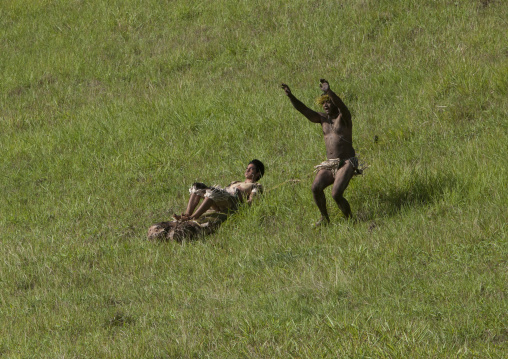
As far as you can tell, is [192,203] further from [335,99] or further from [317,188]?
[335,99]

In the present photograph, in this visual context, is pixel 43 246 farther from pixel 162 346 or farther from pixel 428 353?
pixel 428 353

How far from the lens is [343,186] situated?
359 inches

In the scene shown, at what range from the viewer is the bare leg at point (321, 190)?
30.4 feet

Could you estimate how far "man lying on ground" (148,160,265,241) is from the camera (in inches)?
387

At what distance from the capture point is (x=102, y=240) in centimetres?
1028

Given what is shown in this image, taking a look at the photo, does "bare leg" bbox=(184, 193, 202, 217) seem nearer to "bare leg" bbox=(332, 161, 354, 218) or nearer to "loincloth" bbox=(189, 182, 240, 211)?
"loincloth" bbox=(189, 182, 240, 211)

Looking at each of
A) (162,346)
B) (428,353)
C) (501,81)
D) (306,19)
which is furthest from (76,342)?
(306,19)

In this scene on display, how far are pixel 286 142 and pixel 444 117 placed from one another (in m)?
2.51

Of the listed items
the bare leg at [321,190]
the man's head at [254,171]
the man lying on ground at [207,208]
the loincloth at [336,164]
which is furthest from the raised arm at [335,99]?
the man's head at [254,171]

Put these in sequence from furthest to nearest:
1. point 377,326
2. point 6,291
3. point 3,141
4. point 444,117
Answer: point 3,141 → point 444,117 → point 6,291 → point 377,326

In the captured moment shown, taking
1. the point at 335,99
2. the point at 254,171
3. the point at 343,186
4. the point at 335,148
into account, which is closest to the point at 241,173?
the point at 254,171

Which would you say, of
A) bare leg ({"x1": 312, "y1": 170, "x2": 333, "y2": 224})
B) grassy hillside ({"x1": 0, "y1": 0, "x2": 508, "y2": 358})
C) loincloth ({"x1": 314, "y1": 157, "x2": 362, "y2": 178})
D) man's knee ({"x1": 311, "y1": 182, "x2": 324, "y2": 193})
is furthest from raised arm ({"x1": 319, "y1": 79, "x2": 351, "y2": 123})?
grassy hillside ({"x1": 0, "y1": 0, "x2": 508, "y2": 358})

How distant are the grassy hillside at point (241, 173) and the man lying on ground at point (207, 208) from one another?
32cm

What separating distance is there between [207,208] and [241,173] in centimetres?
172
